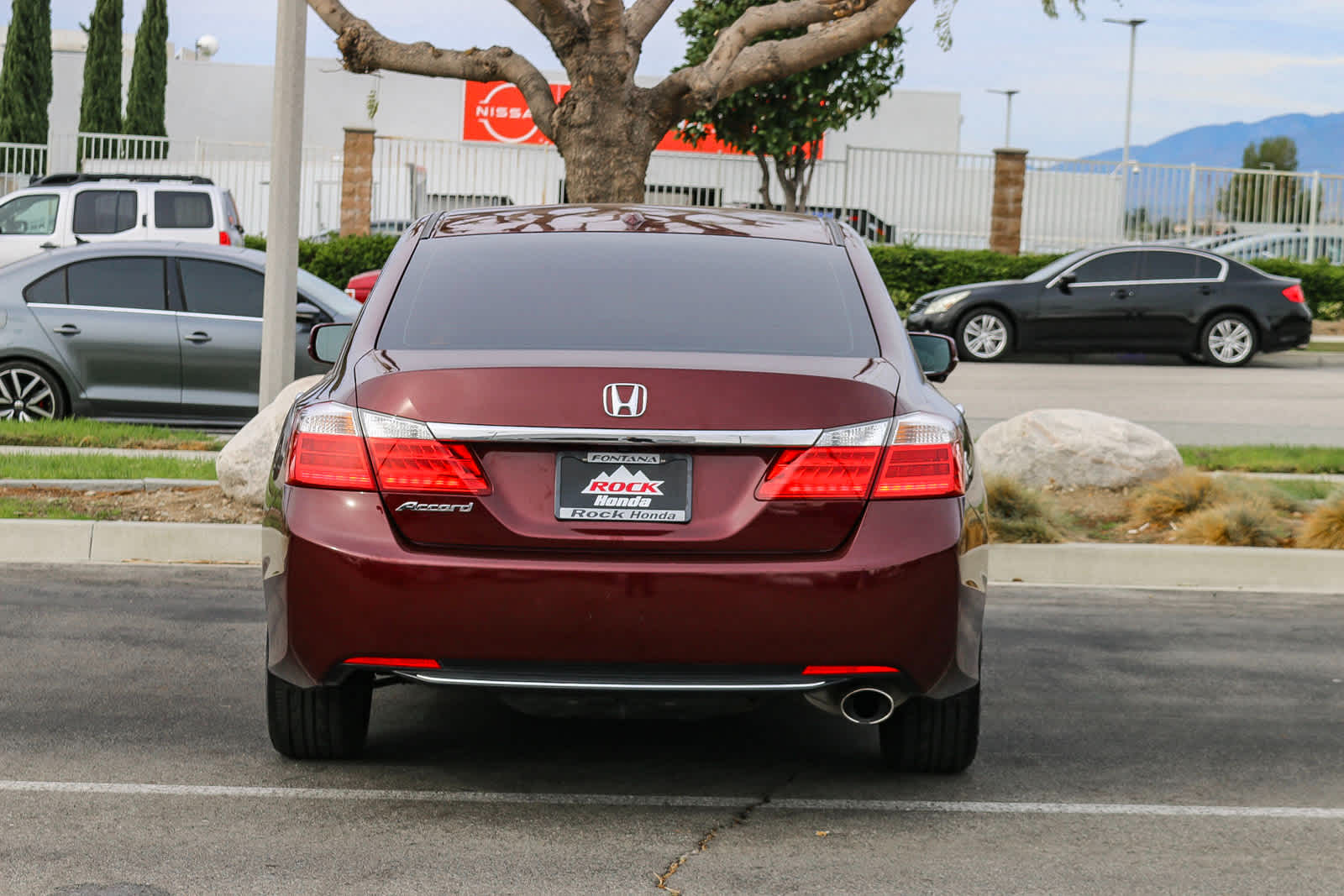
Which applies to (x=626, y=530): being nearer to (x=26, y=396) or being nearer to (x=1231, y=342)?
(x=26, y=396)

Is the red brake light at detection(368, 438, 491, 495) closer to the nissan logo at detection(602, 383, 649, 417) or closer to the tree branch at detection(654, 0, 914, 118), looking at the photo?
the nissan logo at detection(602, 383, 649, 417)

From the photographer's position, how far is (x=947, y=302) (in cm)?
2292

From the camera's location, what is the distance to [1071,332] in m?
23.0

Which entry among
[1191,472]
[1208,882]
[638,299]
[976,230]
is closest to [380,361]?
[638,299]

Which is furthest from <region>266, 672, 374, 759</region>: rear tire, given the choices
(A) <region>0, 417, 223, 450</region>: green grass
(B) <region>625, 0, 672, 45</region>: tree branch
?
(B) <region>625, 0, 672, 45</region>: tree branch

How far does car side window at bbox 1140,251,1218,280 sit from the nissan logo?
64.7 feet

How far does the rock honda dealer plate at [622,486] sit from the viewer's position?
4387mm

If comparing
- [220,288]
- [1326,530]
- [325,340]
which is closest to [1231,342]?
[1326,530]

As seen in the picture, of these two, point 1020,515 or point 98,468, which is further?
point 98,468

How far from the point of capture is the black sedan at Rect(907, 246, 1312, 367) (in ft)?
75.0

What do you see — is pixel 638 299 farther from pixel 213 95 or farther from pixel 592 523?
pixel 213 95

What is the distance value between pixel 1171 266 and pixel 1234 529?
1458 cm

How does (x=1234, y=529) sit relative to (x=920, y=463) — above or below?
below

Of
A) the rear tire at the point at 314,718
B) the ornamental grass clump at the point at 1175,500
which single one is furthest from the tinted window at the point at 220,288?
the rear tire at the point at 314,718
